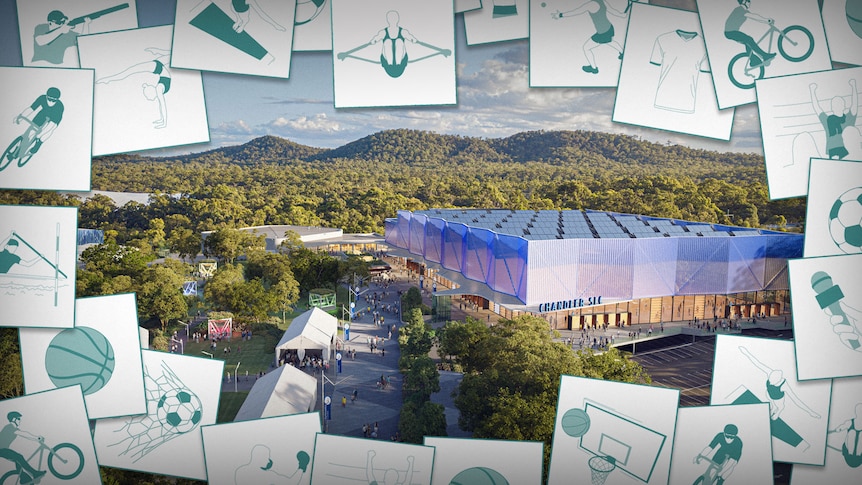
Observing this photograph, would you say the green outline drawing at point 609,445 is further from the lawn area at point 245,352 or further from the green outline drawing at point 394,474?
the lawn area at point 245,352

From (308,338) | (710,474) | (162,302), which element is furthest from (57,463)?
(162,302)

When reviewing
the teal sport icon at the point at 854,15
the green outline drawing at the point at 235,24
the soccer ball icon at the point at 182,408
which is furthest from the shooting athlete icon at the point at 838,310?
the soccer ball icon at the point at 182,408

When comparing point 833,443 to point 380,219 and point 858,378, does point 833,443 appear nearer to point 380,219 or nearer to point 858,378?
point 858,378

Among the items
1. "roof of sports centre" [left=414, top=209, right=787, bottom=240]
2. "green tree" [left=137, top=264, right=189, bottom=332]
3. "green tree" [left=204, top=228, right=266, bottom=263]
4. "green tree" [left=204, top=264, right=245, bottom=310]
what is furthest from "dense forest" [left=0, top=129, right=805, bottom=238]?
"green tree" [left=204, top=228, right=266, bottom=263]

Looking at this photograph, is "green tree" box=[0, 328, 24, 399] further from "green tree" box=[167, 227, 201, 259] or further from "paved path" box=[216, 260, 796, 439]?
"green tree" box=[167, 227, 201, 259]

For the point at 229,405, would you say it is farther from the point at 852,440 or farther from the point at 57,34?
the point at 852,440

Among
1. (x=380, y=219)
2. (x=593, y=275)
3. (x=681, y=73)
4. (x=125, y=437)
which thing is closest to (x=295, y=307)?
(x=593, y=275)

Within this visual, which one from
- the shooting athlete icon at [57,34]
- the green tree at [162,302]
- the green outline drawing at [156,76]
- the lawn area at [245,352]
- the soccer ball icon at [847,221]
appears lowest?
the lawn area at [245,352]
